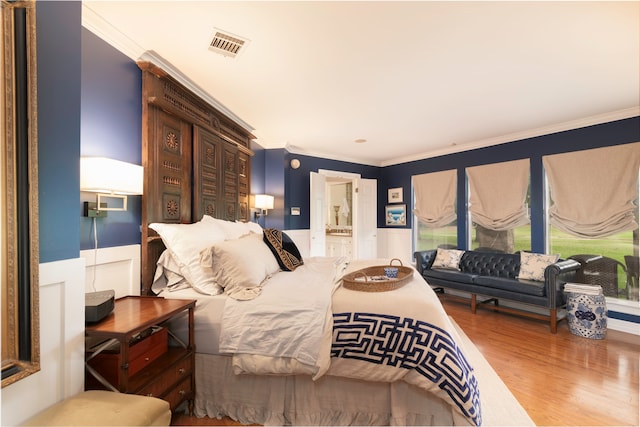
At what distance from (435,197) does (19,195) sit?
17.7 ft

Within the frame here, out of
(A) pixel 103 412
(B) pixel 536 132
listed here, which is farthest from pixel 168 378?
(B) pixel 536 132

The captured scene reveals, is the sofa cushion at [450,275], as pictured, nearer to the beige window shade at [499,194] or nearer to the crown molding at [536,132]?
the beige window shade at [499,194]

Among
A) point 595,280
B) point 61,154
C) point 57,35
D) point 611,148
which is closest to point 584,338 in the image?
point 595,280

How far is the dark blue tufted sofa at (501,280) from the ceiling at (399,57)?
185cm

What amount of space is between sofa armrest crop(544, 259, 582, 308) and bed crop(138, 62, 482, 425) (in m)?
2.15

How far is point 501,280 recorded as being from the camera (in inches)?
145

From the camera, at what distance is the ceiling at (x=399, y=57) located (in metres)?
1.73

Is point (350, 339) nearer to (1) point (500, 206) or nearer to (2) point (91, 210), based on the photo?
(2) point (91, 210)

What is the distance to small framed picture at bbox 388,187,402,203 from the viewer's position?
6.04 metres

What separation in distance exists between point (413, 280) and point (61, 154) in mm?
2176

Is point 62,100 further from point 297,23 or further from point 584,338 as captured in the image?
point 584,338

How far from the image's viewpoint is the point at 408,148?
5.12 m

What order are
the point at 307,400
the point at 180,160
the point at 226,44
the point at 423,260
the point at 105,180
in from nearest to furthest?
Answer: the point at 105,180 → the point at 307,400 → the point at 226,44 → the point at 180,160 → the point at 423,260

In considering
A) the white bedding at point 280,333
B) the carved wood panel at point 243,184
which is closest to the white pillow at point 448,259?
the carved wood panel at point 243,184
